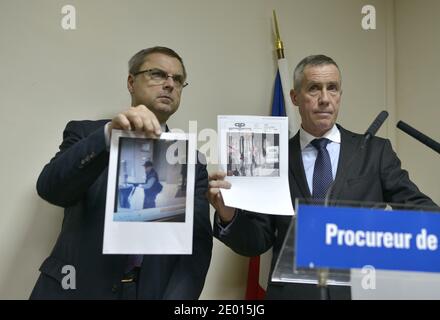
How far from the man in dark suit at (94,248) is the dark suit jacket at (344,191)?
4.8 inches

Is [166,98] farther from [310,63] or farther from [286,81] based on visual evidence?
[286,81]

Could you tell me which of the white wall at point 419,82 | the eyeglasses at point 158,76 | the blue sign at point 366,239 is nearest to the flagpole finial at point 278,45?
the white wall at point 419,82

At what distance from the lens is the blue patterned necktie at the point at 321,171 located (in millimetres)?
1235

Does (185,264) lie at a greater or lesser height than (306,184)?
lesser

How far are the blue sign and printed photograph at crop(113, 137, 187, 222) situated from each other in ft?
1.13

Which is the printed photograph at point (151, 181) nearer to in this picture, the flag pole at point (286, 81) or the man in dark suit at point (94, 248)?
the man in dark suit at point (94, 248)

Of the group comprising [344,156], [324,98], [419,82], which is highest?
[419,82]

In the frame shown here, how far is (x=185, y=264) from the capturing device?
3.86ft

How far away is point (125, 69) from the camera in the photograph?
5.91 feet

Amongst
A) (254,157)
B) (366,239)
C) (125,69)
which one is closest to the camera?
(366,239)

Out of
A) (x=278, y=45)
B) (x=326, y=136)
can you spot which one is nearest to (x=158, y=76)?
(x=326, y=136)
